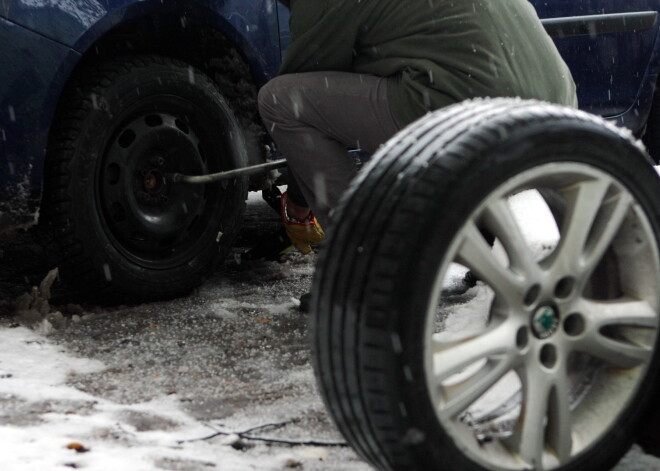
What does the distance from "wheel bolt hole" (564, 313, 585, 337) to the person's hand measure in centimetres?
180

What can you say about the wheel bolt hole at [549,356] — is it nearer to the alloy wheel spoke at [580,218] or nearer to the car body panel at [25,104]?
the alloy wheel spoke at [580,218]

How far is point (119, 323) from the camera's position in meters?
3.34

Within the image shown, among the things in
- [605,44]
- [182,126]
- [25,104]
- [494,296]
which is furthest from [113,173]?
[605,44]

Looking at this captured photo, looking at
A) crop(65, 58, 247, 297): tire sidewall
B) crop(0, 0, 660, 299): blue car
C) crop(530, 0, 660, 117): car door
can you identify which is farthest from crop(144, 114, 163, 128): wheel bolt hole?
crop(530, 0, 660, 117): car door

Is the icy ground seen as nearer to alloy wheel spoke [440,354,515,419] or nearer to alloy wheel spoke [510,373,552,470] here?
alloy wheel spoke [510,373,552,470]

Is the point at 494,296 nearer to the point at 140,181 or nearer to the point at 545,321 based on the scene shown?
the point at 545,321

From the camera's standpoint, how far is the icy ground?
2.18 meters

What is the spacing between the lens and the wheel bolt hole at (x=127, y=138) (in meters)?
3.44

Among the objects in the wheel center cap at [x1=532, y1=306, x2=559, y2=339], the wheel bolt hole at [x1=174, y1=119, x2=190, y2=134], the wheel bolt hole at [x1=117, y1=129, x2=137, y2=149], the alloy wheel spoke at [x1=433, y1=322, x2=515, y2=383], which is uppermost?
the wheel bolt hole at [x1=174, y1=119, x2=190, y2=134]

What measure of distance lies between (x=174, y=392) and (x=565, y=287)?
129 centimetres

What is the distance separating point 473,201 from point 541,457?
0.54 meters

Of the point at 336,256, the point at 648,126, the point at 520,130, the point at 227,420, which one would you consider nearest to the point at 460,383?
the point at 336,256

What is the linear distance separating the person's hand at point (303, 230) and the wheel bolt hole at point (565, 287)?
1.80 meters

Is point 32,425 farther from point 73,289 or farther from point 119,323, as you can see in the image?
point 73,289
